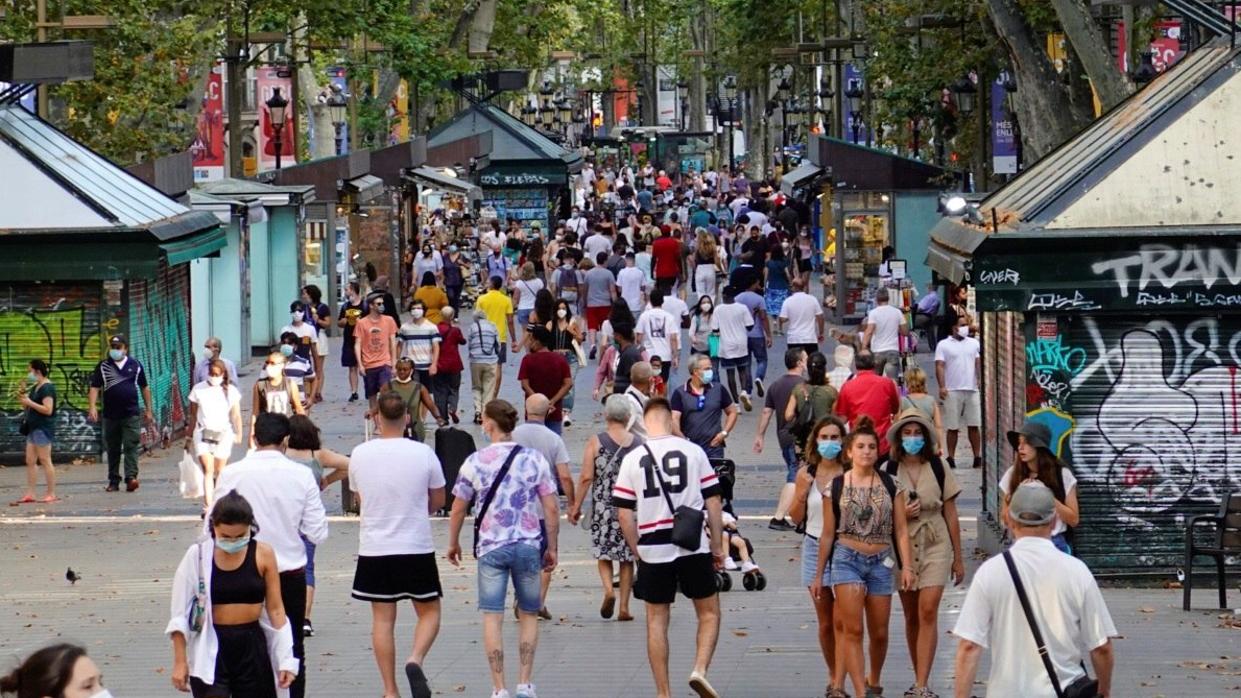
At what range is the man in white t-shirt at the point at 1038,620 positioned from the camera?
8070mm

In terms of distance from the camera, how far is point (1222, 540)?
14.6m

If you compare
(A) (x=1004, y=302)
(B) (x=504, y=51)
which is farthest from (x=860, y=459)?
(B) (x=504, y=51)

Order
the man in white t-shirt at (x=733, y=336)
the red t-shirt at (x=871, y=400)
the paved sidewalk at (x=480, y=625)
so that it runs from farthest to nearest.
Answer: the man in white t-shirt at (x=733, y=336), the red t-shirt at (x=871, y=400), the paved sidewalk at (x=480, y=625)

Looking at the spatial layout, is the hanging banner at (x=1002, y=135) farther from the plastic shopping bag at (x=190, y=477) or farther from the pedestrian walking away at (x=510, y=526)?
the pedestrian walking away at (x=510, y=526)

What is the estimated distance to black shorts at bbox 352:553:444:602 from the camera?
11469mm

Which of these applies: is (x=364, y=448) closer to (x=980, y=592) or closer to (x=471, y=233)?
(x=980, y=592)

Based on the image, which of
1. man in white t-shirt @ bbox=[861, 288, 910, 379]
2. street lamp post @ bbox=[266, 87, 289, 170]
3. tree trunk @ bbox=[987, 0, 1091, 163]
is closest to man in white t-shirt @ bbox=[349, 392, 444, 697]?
man in white t-shirt @ bbox=[861, 288, 910, 379]

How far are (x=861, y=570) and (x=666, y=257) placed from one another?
25.6 metres

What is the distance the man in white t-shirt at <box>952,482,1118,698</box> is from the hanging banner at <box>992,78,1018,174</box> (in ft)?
96.0

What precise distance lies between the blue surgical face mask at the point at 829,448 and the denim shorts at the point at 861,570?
2.92 ft

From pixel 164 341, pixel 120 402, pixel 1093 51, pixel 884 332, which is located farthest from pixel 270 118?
pixel 120 402

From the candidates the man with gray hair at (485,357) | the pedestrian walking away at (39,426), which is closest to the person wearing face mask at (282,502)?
the pedestrian walking away at (39,426)

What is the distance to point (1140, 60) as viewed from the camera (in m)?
30.6

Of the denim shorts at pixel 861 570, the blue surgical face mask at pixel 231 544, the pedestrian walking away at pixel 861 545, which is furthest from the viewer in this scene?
the denim shorts at pixel 861 570
